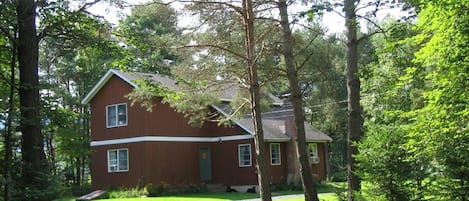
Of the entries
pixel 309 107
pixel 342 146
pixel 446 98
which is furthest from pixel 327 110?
pixel 446 98

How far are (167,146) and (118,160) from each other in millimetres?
2654

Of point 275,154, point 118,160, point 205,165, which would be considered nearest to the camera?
point 118,160

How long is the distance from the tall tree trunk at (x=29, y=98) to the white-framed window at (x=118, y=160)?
56.6 ft

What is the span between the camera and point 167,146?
27.5 metres

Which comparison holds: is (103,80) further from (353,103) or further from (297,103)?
(353,103)

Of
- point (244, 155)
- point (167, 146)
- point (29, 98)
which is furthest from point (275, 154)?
point (29, 98)

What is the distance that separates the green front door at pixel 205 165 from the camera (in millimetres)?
28922

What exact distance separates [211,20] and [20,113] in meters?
5.37

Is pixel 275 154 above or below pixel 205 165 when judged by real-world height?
above

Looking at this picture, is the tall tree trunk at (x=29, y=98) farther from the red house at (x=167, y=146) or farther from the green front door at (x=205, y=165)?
the green front door at (x=205, y=165)

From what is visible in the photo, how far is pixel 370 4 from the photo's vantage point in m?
11.8

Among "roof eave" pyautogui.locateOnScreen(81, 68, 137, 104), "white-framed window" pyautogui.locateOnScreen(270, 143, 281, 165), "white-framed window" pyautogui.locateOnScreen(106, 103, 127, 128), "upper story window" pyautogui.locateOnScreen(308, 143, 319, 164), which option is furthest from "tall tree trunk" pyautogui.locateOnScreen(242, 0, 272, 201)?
"upper story window" pyautogui.locateOnScreen(308, 143, 319, 164)

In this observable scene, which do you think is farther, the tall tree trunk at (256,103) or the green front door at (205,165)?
the green front door at (205,165)

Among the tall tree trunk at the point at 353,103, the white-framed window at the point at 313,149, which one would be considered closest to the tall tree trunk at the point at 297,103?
the tall tree trunk at the point at 353,103
